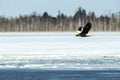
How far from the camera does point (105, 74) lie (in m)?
17.0

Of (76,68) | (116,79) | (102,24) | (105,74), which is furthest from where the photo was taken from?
(102,24)

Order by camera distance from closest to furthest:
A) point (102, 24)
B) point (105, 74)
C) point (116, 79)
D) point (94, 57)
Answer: point (116, 79) < point (105, 74) < point (94, 57) < point (102, 24)

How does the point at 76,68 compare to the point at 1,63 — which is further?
the point at 1,63

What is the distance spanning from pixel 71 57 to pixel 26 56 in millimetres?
2168

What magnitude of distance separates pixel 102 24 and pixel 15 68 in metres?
44.7

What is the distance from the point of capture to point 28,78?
15992mm

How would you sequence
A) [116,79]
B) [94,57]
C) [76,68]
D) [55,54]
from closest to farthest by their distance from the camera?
[116,79] < [76,68] < [94,57] < [55,54]

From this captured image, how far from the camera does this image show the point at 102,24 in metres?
63.2

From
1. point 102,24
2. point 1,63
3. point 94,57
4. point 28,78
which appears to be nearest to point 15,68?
point 1,63

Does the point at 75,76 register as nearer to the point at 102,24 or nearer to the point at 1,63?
the point at 1,63

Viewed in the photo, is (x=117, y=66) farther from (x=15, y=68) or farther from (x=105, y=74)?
(x=15, y=68)

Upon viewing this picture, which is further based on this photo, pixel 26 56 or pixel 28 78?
pixel 26 56

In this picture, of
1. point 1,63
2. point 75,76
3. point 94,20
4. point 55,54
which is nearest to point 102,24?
point 94,20

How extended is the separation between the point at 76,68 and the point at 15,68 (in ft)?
7.62
